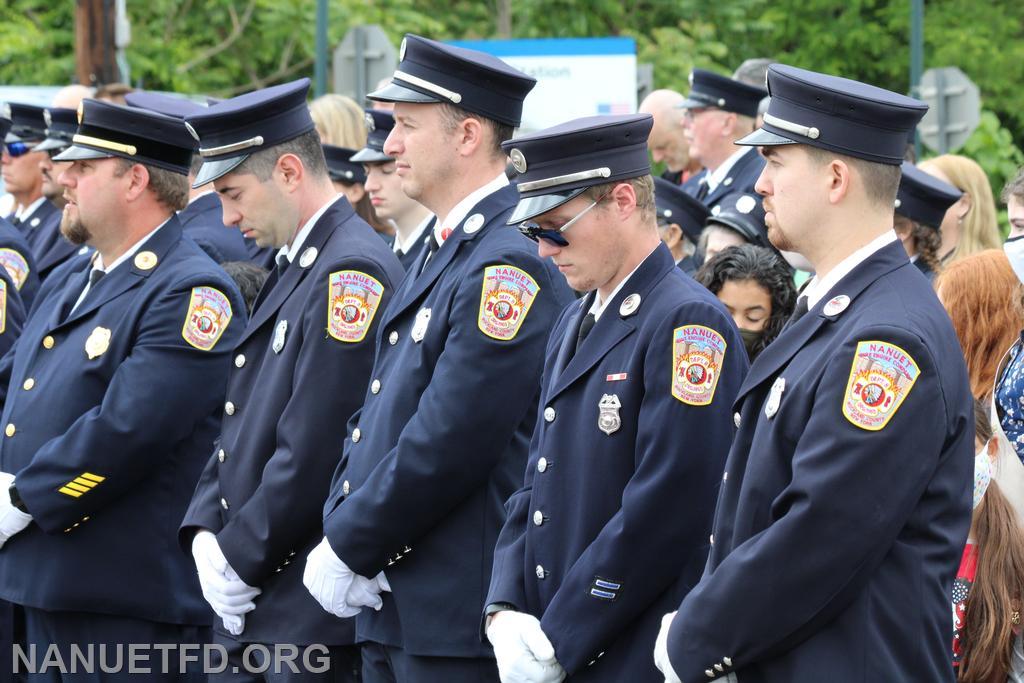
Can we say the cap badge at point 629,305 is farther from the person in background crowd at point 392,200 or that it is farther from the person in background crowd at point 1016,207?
the person in background crowd at point 392,200

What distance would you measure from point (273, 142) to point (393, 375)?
3.61 feet

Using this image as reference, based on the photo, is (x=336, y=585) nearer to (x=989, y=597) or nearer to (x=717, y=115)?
(x=989, y=597)

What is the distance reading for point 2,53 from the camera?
18344 millimetres

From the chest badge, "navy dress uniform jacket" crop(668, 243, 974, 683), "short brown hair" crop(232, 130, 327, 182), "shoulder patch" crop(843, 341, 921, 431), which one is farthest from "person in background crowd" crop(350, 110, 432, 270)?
"shoulder patch" crop(843, 341, 921, 431)

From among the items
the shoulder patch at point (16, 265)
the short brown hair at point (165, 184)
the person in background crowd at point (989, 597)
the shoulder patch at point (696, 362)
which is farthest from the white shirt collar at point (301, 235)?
the shoulder patch at point (16, 265)

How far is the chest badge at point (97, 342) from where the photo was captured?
5.21m

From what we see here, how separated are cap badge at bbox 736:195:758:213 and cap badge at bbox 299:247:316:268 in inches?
82.6

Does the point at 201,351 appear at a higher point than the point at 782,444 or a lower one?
lower

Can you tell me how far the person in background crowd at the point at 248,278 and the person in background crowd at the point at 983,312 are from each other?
285 cm

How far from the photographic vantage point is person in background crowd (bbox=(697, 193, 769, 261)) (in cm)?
596

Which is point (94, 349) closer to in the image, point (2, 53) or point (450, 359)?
point (450, 359)

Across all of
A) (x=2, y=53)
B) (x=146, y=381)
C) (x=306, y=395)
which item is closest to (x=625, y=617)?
(x=306, y=395)

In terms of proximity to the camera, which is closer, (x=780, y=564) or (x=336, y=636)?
(x=780, y=564)

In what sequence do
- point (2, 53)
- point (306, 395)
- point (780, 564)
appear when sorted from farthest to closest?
point (2, 53)
point (306, 395)
point (780, 564)
